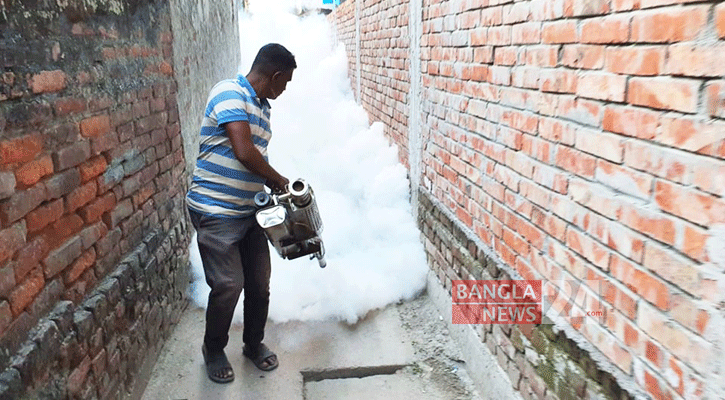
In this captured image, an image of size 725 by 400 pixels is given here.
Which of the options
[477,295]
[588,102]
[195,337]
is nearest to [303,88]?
[195,337]

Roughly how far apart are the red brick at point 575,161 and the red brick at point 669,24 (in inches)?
16.9

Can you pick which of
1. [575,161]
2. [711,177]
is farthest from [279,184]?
[711,177]

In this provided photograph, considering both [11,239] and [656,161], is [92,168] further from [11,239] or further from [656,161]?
[656,161]

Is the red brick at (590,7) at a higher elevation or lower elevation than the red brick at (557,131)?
higher

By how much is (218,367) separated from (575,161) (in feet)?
7.38

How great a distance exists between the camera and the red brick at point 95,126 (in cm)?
231

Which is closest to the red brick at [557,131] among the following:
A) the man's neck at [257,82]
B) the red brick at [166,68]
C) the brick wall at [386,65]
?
the man's neck at [257,82]

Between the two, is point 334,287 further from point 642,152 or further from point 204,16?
point 204,16

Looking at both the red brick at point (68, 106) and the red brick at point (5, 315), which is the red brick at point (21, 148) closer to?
the red brick at point (68, 106)

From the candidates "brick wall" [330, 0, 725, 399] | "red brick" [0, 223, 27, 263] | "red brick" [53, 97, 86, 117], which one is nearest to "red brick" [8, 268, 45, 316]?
"red brick" [0, 223, 27, 263]

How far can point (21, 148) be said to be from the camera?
1.81 meters

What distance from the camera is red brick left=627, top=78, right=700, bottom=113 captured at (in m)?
1.37

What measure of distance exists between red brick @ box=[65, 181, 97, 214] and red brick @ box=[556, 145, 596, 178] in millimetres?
1940

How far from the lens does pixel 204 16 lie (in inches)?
231
